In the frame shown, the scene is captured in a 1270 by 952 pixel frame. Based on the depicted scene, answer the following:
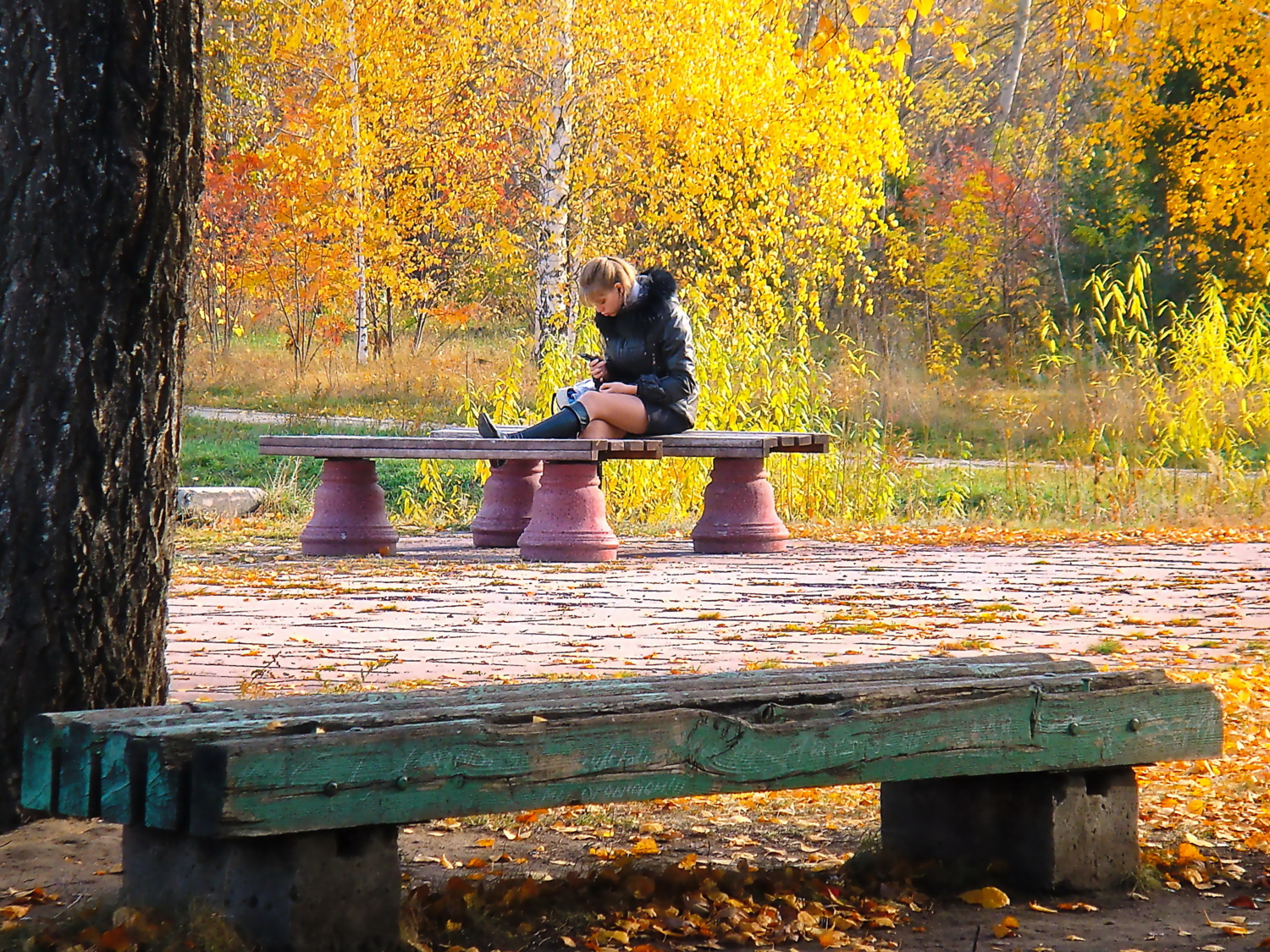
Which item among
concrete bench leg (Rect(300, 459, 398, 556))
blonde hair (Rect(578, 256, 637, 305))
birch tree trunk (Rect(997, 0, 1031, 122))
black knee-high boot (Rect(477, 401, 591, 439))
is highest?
birch tree trunk (Rect(997, 0, 1031, 122))

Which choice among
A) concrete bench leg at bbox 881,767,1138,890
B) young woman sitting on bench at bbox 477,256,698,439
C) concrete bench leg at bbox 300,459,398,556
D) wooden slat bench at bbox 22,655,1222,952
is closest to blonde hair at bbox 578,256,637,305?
young woman sitting on bench at bbox 477,256,698,439

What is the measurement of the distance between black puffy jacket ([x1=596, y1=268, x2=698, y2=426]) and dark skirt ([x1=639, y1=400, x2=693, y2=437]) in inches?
0.9

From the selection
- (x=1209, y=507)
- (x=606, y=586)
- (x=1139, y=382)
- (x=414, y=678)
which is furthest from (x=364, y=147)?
(x=414, y=678)

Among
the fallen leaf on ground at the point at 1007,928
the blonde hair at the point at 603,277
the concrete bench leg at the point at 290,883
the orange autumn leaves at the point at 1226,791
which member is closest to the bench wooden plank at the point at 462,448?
the blonde hair at the point at 603,277

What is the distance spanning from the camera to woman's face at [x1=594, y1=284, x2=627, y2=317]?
967 cm

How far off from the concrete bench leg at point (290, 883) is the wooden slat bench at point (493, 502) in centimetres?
619

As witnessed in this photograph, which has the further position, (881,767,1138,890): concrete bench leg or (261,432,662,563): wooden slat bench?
(261,432,662,563): wooden slat bench

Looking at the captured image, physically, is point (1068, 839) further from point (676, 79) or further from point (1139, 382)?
point (676, 79)

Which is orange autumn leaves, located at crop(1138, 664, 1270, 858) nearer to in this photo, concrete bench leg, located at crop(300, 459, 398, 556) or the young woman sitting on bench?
the young woman sitting on bench

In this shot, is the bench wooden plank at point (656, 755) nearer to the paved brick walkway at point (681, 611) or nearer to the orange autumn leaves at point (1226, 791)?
the orange autumn leaves at point (1226, 791)

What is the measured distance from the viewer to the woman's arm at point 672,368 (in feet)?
32.1

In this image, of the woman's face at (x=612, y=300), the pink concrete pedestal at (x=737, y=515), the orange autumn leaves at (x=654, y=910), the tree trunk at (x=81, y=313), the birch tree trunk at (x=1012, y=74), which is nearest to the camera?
the orange autumn leaves at (x=654, y=910)

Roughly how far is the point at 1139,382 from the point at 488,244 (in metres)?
10.3

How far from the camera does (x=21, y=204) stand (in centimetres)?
344
